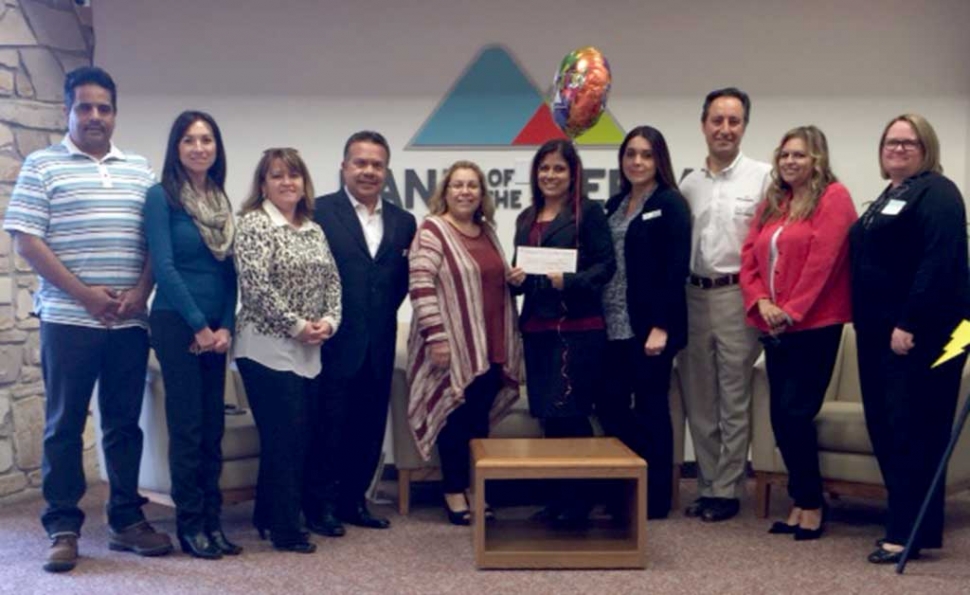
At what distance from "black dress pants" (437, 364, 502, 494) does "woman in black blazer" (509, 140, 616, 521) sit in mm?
164

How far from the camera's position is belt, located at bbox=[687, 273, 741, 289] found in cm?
407

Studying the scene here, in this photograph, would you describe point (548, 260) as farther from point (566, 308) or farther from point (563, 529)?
point (563, 529)

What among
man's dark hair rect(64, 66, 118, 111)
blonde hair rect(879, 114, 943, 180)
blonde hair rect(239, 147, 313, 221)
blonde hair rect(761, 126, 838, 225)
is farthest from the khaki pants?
man's dark hair rect(64, 66, 118, 111)

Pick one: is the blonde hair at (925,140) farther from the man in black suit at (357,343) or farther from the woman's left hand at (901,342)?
the man in black suit at (357,343)

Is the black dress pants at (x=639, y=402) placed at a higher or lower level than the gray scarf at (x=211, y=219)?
lower

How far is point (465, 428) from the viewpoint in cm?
404

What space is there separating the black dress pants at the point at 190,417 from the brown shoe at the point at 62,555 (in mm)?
339

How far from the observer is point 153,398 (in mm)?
3924

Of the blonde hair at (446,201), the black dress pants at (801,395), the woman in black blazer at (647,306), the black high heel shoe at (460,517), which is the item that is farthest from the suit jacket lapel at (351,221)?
the black dress pants at (801,395)

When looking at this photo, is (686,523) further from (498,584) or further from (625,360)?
(498,584)

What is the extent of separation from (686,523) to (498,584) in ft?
3.64

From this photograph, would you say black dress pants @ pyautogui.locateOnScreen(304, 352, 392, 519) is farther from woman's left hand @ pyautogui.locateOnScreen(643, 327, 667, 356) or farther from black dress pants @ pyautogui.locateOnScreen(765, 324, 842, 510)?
black dress pants @ pyautogui.locateOnScreen(765, 324, 842, 510)

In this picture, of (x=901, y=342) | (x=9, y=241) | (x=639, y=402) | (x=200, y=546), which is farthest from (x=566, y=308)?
(x=9, y=241)

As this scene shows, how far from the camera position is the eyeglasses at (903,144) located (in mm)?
3463
